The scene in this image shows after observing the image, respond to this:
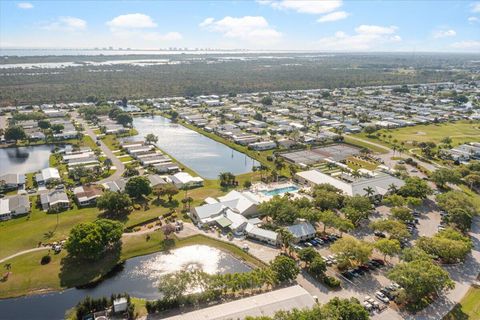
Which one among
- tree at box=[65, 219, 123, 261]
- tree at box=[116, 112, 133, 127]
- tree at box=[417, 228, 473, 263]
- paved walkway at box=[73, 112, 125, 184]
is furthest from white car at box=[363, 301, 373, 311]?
tree at box=[116, 112, 133, 127]

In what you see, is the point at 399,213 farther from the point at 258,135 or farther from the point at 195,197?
the point at 258,135

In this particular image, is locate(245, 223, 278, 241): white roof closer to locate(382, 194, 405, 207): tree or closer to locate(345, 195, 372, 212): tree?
locate(345, 195, 372, 212): tree

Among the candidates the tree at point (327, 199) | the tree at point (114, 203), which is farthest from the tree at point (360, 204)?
the tree at point (114, 203)

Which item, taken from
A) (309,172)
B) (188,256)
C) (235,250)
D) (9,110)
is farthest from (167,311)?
(9,110)

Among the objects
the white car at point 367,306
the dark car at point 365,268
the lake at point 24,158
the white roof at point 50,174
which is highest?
the white roof at point 50,174

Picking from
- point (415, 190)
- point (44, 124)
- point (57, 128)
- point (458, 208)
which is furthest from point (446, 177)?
point (44, 124)

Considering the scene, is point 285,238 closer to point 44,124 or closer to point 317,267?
point 317,267

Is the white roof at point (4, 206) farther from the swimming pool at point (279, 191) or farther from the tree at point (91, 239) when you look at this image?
the swimming pool at point (279, 191)
